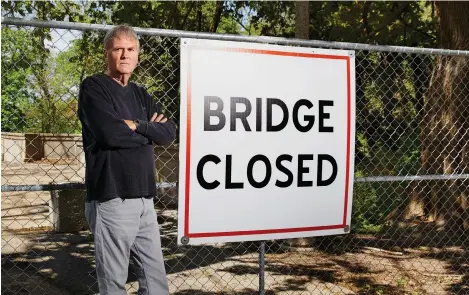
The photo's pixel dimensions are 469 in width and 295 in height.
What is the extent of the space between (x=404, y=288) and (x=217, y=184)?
2.81 meters

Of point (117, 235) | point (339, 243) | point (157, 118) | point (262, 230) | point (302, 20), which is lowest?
point (339, 243)

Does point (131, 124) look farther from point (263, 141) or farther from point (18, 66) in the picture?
point (18, 66)

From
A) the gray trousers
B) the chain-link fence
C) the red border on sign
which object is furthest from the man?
the chain-link fence

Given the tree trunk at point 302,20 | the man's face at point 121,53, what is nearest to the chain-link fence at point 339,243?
the man's face at point 121,53

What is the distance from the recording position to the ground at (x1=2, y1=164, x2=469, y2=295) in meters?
5.55

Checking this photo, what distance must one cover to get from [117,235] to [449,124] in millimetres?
5860

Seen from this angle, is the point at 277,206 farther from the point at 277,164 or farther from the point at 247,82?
the point at 247,82

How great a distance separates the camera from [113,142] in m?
2.96

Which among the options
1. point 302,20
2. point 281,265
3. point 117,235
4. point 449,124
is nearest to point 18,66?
point 302,20

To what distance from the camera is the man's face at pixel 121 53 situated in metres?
3.09

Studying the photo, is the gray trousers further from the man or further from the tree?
the tree

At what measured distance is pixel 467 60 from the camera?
761 centimetres

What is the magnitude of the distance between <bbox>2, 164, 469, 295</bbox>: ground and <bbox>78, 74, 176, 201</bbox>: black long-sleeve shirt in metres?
1.64

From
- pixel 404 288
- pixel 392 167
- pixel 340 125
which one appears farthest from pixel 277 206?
pixel 392 167
